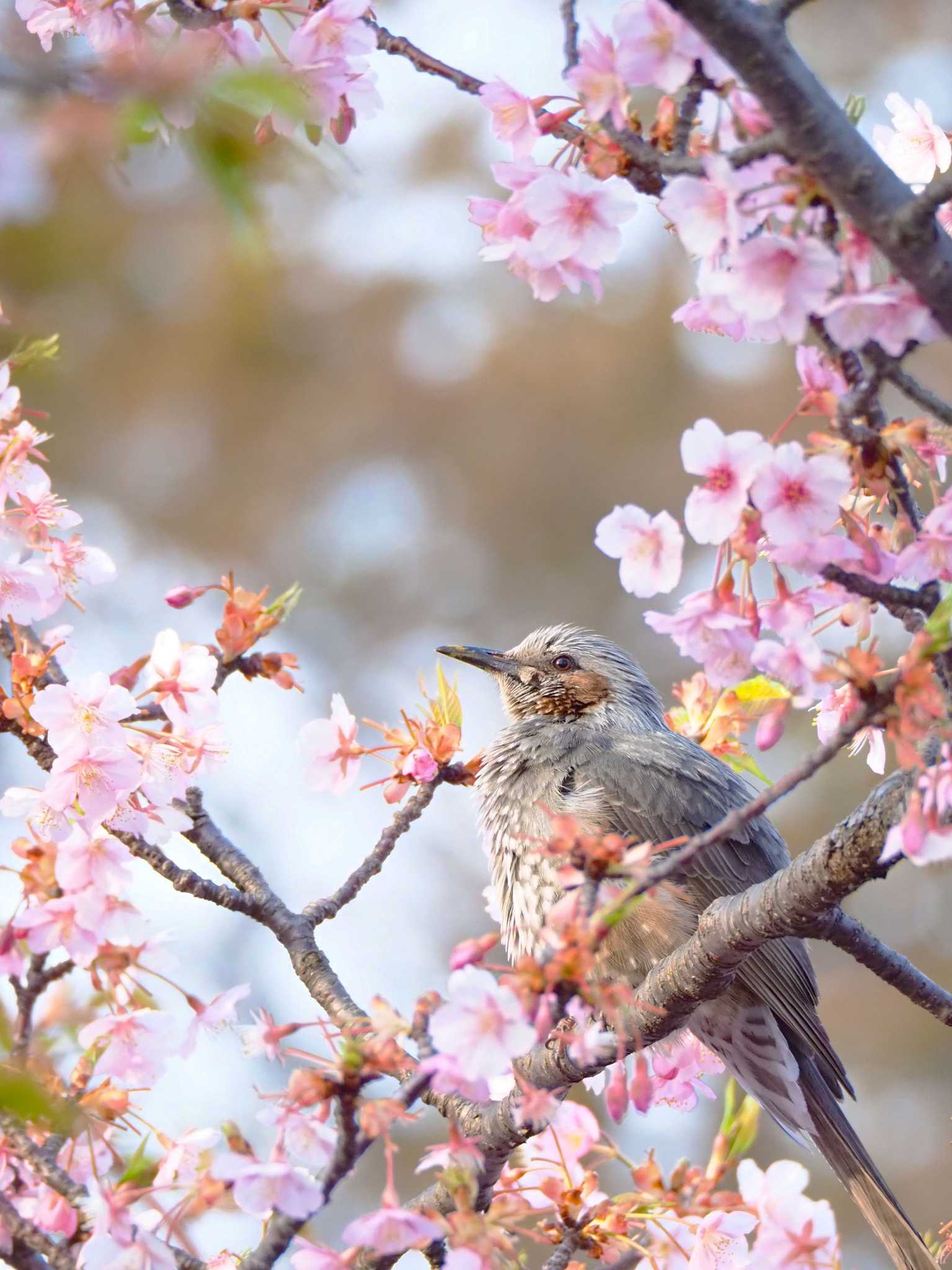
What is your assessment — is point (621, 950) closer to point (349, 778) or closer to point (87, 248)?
point (349, 778)

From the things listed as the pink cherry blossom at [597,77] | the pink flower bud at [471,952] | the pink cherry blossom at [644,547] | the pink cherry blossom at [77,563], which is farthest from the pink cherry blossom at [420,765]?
the pink cherry blossom at [597,77]

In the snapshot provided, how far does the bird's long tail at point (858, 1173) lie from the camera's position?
2242 millimetres

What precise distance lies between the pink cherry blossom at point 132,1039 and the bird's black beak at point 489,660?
198 centimetres

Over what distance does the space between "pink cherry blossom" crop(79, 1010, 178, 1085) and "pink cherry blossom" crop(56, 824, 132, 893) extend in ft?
0.47

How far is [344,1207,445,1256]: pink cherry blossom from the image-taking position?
1036 millimetres

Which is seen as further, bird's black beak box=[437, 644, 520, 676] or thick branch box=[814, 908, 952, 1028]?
bird's black beak box=[437, 644, 520, 676]

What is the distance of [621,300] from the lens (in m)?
8.91

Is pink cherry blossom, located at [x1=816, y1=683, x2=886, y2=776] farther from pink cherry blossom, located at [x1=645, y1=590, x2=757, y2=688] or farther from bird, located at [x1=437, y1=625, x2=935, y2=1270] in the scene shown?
bird, located at [x1=437, y1=625, x2=935, y2=1270]

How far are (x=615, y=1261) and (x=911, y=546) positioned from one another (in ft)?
3.01

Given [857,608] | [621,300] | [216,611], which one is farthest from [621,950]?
[621,300]

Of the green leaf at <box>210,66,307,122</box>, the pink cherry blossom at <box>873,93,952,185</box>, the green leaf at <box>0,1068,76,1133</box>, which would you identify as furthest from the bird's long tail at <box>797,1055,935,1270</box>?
the green leaf at <box>210,66,307,122</box>

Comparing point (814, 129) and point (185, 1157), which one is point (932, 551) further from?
point (185, 1157)

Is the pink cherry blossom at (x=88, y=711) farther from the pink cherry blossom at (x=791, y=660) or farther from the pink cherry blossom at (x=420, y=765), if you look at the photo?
the pink cherry blossom at (x=791, y=660)

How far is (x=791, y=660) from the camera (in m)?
1.17
